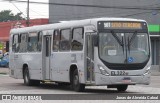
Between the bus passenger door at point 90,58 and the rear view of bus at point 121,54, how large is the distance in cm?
32

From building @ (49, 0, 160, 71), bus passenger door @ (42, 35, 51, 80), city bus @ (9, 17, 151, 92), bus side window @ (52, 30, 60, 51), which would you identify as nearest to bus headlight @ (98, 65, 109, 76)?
city bus @ (9, 17, 151, 92)

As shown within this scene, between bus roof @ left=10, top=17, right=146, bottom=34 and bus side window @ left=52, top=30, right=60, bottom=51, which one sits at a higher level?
bus roof @ left=10, top=17, right=146, bottom=34

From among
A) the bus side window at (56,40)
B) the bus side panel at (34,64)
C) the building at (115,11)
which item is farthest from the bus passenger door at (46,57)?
the building at (115,11)

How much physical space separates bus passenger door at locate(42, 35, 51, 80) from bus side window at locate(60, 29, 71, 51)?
148 centimetres

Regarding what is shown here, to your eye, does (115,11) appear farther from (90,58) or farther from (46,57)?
(90,58)

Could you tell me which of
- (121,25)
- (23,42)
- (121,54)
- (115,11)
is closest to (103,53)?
(121,54)

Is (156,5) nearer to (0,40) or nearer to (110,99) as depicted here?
(0,40)

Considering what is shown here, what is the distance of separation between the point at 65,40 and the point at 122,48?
3343 millimetres

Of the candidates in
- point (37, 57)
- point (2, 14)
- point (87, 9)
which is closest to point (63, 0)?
point (87, 9)

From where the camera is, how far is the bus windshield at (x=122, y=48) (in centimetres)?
2056

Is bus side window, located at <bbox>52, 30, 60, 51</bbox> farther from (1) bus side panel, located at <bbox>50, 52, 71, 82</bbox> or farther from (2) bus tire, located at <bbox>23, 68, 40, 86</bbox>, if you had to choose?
(2) bus tire, located at <bbox>23, 68, 40, 86</bbox>

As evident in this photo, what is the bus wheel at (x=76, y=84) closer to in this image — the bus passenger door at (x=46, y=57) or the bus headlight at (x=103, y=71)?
the bus headlight at (x=103, y=71)

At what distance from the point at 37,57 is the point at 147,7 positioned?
34632mm

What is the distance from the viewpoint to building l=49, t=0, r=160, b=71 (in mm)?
56312
